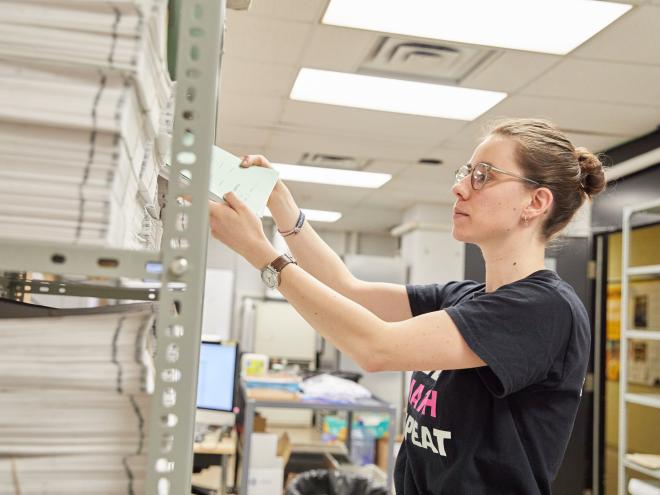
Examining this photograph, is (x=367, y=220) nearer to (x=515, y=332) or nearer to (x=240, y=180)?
(x=515, y=332)

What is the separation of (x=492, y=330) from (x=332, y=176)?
5.26 meters

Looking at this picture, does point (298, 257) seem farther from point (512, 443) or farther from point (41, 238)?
point (41, 238)

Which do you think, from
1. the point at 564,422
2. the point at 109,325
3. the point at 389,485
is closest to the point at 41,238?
the point at 109,325

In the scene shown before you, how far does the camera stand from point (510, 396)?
1160 mm

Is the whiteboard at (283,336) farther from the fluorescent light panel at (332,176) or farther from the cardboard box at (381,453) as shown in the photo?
the cardboard box at (381,453)

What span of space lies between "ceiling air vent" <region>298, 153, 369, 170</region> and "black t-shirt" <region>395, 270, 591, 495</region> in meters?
4.41

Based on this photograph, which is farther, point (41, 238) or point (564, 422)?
point (564, 422)

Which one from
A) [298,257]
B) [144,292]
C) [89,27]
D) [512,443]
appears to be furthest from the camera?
[298,257]

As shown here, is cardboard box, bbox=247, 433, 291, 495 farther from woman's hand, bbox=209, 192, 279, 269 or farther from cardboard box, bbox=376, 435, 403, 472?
woman's hand, bbox=209, 192, 279, 269

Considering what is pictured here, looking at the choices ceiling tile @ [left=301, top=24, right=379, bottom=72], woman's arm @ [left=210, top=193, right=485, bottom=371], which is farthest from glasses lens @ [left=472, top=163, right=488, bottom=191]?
ceiling tile @ [left=301, top=24, right=379, bottom=72]

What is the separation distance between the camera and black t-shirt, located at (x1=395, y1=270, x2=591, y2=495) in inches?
42.6

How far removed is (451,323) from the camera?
108 centimetres

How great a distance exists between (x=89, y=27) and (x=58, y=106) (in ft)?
0.29

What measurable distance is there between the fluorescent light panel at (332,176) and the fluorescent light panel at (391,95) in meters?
1.91
